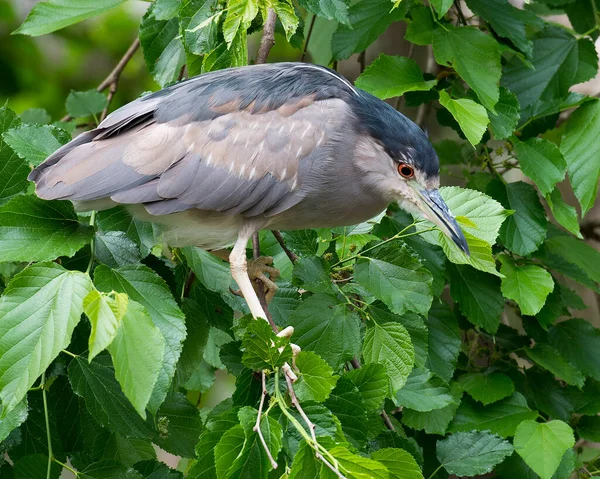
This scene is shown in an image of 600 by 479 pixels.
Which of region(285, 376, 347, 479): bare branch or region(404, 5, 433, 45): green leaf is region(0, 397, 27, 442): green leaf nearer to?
region(285, 376, 347, 479): bare branch

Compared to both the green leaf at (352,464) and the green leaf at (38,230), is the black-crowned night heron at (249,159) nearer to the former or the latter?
the green leaf at (38,230)

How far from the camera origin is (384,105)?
1786 mm

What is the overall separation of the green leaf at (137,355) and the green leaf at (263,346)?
0.19m

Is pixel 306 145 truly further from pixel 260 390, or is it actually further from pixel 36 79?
pixel 36 79

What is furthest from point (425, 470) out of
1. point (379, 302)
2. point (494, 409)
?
point (379, 302)

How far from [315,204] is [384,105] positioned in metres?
0.28

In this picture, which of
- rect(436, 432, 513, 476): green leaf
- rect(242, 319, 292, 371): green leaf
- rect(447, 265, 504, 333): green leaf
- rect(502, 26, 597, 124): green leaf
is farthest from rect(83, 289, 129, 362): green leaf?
rect(502, 26, 597, 124): green leaf

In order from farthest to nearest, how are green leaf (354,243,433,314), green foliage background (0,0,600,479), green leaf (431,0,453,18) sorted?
green leaf (431,0,453,18) < green leaf (354,243,433,314) < green foliage background (0,0,600,479)

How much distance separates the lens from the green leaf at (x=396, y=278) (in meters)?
1.61

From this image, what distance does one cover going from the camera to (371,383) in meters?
1.43

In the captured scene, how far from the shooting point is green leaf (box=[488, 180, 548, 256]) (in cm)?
214

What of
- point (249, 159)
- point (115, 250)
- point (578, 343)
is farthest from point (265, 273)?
point (578, 343)

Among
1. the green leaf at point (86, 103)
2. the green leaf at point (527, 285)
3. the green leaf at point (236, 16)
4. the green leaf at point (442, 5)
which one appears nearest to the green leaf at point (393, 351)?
the green leaf at point (527, 285)

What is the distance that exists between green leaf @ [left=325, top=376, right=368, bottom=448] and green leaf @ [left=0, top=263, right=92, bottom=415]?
47cm
